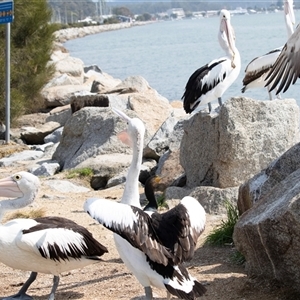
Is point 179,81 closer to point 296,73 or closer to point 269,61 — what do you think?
point 269,61

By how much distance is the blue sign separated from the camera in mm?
12984

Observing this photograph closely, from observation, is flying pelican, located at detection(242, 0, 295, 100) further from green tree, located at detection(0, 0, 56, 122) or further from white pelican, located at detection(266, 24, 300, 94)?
green tree, located at detection(0, 0, 56, 122)

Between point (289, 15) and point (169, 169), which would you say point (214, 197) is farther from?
point (289, 15)

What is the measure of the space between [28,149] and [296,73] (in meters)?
8.12

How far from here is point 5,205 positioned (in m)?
5.83

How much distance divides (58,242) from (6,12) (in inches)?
326

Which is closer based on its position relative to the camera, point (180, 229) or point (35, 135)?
point (180, 229)

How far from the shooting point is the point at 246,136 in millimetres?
7984

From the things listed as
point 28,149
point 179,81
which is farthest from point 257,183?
point 179,81

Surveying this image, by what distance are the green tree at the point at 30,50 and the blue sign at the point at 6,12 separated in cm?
481

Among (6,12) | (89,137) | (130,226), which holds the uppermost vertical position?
(6,12)

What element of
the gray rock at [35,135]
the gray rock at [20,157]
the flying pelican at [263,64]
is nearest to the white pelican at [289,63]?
the flying pelican at [263,64]

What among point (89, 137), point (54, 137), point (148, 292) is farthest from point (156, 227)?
point (54, 137)

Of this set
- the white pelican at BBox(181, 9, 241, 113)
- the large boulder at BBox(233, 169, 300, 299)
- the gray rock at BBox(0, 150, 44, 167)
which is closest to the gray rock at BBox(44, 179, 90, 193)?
the white pelican at BBox(181, 9, 241, 113)
